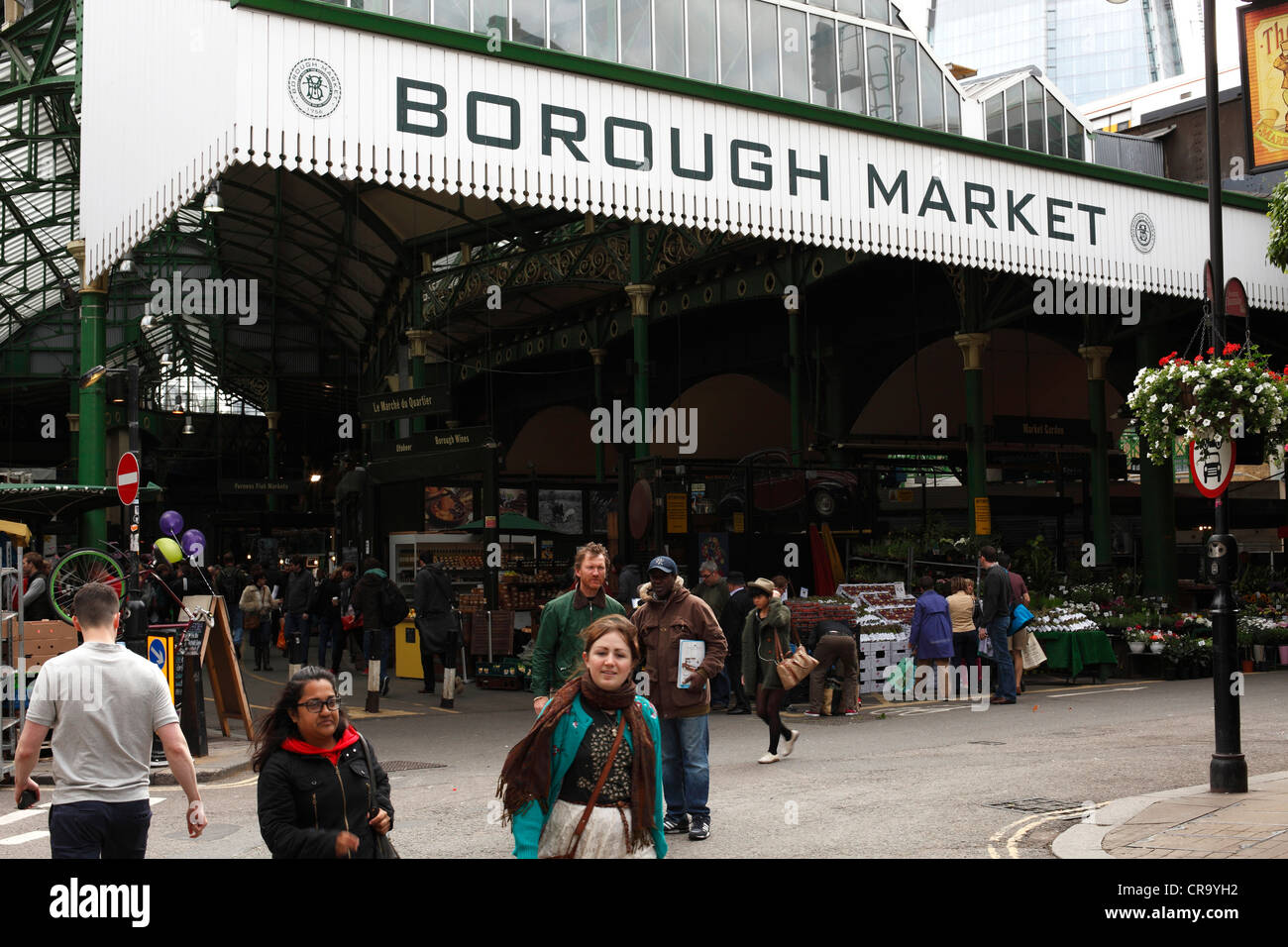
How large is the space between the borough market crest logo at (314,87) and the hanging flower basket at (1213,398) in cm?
840

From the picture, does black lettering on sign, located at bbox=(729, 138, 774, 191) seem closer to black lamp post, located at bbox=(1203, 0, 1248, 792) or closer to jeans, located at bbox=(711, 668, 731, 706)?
black lamp post, located at bbox=(1203, 0, 1248, 792)

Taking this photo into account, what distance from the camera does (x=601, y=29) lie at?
18297 millimetres

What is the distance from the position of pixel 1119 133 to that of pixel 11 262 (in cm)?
3269

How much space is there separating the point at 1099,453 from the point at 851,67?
1072cm

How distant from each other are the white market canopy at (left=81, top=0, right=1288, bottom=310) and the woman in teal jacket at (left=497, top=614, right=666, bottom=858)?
9.54 meters

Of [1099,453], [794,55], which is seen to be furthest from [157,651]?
[1099,453]

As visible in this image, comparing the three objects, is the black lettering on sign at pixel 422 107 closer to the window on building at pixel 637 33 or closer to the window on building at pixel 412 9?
the window on building at pixel 412 9

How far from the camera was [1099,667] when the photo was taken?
21.3m

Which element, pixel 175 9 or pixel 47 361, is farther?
pixel 47 361

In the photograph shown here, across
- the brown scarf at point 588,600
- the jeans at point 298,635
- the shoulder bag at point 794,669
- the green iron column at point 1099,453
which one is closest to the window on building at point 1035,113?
the green iron column at point 1099,453

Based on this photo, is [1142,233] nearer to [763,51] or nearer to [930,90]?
[930,90]

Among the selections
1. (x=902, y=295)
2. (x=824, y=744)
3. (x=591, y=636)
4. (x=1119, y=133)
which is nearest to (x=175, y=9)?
(x=824, y=744)
